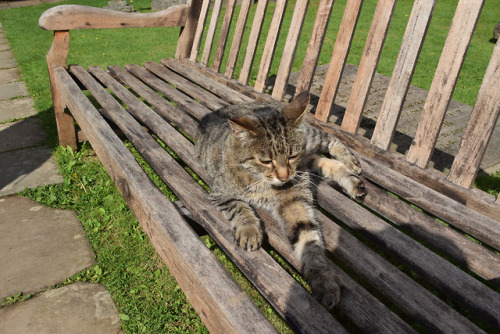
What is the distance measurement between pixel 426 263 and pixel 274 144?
1.07m

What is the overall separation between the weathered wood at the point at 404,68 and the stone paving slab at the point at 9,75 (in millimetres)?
6784

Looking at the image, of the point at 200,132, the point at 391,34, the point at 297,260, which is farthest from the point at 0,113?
the point at 391,34

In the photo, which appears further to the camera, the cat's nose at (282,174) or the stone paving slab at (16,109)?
the stone paving slab at (16,109)

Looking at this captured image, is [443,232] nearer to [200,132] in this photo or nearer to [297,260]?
[297,260]

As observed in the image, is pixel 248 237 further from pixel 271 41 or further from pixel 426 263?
pixel 271 41

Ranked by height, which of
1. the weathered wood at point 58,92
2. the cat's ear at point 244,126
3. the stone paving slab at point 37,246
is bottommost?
the stone paving slab at point 37,246

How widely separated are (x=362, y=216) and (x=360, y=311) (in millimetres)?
671

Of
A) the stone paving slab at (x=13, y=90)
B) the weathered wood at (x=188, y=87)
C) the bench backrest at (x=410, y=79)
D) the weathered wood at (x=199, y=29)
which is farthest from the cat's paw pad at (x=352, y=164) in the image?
the stone paving slab at (x=13, y=90)

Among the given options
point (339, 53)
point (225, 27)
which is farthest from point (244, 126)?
point (225, 27)

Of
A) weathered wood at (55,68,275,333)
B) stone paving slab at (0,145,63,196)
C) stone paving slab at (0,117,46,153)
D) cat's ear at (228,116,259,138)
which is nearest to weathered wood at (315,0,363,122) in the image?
cat's ear at (228,116,259,138)

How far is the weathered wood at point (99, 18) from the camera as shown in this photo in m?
4.13

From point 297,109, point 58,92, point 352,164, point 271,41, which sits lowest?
point 58,92

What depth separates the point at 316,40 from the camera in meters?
3.15

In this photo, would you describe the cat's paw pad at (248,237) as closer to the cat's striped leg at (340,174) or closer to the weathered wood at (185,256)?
the weathered wood at (185,256)
